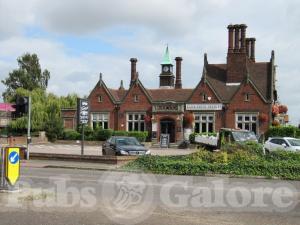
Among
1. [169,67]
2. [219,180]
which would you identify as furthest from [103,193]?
[169,67]

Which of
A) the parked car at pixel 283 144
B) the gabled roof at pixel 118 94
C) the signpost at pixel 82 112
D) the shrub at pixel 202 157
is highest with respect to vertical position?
the gabled roof at pixel 118 94

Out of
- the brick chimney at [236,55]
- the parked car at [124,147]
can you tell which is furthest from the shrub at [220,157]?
the brick chimney at [236,55]

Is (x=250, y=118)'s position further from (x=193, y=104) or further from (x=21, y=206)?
(x=21, y=206)

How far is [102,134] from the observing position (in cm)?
5459

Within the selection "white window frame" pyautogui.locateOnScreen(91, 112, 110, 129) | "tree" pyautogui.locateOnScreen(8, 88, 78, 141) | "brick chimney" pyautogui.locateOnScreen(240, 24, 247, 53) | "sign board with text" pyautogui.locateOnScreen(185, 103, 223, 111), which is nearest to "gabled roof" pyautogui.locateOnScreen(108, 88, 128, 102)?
"white window frame" pyautogui.locateOnScreen(91, 112, 110, 129)

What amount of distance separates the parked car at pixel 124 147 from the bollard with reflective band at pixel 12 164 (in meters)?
13.3

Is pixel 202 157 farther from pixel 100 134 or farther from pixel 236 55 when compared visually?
pixel 236 55

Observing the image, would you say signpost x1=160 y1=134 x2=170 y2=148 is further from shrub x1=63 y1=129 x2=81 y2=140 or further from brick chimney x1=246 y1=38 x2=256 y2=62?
brick chimney x1=246 y1=38 x2=256 y2=62

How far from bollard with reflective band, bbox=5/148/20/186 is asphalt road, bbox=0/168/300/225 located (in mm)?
411

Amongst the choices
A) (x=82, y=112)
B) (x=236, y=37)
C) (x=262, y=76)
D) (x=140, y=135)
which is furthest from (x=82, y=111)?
(x=236, y=37)

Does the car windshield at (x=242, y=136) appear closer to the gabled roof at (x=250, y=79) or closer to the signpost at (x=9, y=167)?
the signpost at (x=9, y=167)

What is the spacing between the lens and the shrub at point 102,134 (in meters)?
54.4

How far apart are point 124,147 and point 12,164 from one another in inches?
553

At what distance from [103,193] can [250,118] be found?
A: 4142 cm
